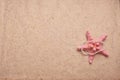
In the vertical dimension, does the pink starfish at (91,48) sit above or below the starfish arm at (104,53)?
above

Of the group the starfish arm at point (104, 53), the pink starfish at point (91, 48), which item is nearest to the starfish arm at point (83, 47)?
the pink starfish at point (91, 48)

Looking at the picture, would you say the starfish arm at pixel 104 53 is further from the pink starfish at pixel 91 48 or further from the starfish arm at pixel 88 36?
the starfish arm at pixel 88 36

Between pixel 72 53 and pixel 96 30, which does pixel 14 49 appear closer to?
pixel 72 53

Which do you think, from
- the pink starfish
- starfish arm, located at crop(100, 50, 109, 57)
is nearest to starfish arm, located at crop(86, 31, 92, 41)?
the pink starfish

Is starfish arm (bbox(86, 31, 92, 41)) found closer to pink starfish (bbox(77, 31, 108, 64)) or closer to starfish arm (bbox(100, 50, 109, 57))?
pink starfish (bbox(77, 31, 108, 64))

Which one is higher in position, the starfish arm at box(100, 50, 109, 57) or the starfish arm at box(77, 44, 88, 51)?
the starfish arm at box(77, 44, 88, 51)

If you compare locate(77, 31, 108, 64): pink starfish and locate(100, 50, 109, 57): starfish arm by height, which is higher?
locate(77, 31, 108, 64): pink starfish

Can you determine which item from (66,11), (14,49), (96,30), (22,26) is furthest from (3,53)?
(96,30)

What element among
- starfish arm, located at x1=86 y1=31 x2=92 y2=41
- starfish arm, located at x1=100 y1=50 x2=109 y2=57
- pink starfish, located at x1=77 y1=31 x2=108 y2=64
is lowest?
starfish arm, located at x1=100 y1=50 x2=109 y2=57
